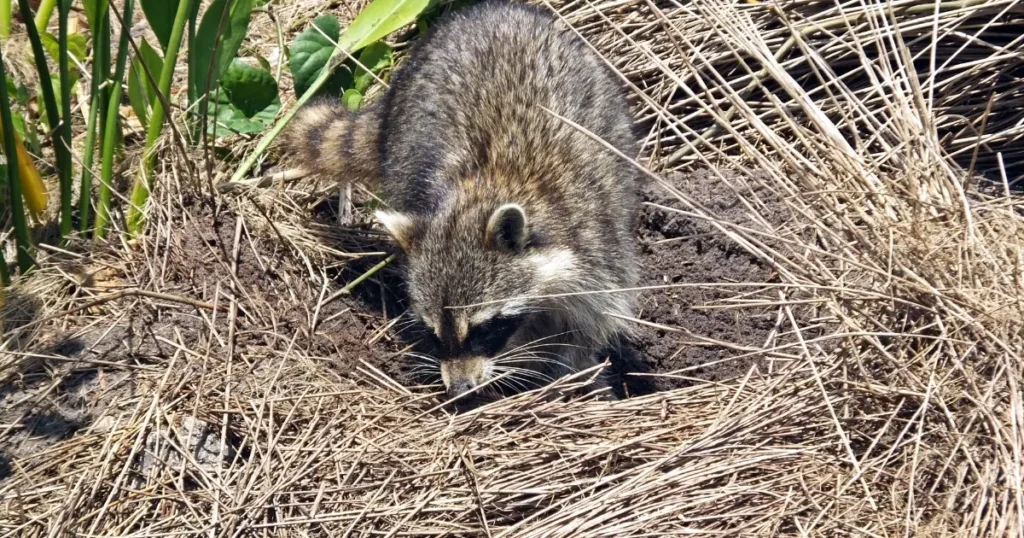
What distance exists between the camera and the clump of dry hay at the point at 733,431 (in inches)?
112

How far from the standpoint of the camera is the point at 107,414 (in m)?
3.48

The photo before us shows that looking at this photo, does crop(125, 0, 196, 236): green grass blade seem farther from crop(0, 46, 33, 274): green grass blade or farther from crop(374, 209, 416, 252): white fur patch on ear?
crop(374, 209, 416, 252): white fur patch on ear

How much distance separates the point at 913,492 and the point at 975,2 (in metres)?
2.95

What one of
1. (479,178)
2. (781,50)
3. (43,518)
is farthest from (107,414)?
(781,50)

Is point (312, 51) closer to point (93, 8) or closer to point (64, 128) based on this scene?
point (93, 8)

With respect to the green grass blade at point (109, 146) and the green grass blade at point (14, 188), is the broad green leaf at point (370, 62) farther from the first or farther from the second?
the green grass blade at point (14, 188)

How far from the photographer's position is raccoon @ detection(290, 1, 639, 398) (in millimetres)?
3902

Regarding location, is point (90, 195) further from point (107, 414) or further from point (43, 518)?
point (43, 518)

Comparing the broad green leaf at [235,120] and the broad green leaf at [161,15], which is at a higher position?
the broad green leaf at [161,15]

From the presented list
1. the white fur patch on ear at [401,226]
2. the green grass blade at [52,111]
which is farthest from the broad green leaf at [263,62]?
the white fur patch on ear at [401,226]

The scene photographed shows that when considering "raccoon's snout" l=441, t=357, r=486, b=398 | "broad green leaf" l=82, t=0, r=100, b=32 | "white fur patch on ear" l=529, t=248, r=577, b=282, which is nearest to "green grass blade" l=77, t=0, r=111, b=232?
"broad green leaf" l=82, t=0, r=100, b=32

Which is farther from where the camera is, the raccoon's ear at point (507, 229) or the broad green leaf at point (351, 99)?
the broad green leaf at point (351, 99)

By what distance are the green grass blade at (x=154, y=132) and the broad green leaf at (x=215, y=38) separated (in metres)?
0.11

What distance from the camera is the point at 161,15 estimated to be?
4.24 m
